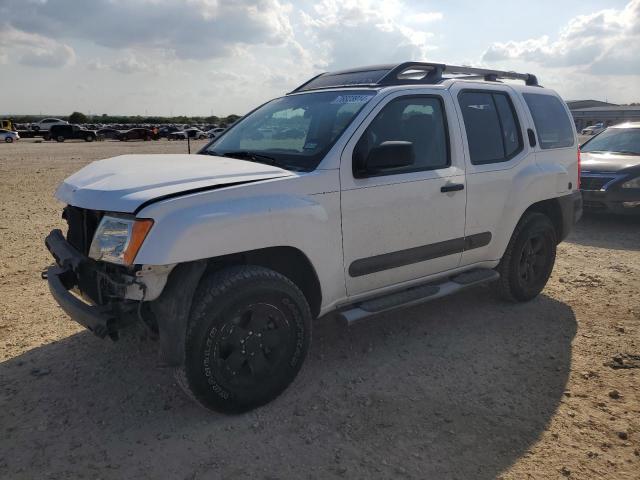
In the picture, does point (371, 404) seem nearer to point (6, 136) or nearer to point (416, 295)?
point (416, 295)

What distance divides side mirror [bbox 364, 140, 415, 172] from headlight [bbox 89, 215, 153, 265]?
147cm

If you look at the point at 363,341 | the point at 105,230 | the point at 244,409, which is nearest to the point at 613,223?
the point at 363,341

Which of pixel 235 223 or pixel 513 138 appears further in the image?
pixel 513 138

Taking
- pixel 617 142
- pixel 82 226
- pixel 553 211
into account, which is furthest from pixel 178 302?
pixel 617 142

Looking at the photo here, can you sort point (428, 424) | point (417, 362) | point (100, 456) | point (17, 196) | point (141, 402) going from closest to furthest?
point (100, 456), point (428, 424), point (141, 402), point (417, 362), point (17, 196)

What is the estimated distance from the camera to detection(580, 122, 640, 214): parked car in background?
27.0ft

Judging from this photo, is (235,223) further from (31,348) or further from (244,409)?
(31,348)

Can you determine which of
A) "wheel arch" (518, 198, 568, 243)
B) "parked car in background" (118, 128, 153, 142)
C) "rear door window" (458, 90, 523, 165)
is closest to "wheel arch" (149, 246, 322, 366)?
"rear door window" (458, 90, 523, 165)

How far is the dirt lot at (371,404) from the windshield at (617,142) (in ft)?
17.3

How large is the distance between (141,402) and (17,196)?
911 cm

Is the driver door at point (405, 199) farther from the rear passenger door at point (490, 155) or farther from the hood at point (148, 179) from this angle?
the hood at point (148, 179)

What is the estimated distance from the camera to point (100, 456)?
9.32 feet

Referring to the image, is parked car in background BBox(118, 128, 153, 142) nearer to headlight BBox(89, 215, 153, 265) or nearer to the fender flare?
headlight BBox(89, 215, 153, 265)

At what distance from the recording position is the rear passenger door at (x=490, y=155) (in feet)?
14.2
